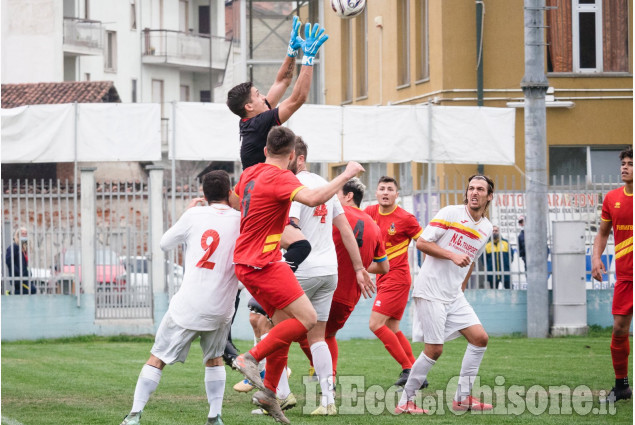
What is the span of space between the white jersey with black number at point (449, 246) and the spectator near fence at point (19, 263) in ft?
33.1

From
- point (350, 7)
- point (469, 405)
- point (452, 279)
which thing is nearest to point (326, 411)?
point (469, 405)

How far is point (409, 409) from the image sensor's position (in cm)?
955

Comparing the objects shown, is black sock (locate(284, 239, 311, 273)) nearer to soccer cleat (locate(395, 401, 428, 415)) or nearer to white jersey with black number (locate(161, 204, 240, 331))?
white jersey with black number (locate(161, 204, 240, 331))

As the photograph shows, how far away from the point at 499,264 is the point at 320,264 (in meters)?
10.3

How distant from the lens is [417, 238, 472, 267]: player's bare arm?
9711 millimetres

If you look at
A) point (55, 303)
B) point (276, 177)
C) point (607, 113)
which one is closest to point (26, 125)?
point (55, 303)

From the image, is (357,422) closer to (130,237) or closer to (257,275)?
(257,275)

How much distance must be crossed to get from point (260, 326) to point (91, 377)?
3.00 meters

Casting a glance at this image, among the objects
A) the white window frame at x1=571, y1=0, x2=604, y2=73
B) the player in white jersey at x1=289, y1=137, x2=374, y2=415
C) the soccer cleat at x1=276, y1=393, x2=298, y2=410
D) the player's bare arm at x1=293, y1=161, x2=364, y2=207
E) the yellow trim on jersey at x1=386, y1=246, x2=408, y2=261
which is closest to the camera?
the player's bare arm at x1=293, y1=161, x2=364, y2=207

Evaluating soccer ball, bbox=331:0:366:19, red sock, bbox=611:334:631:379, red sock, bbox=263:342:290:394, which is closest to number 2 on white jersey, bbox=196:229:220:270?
red sock, bbox=263:342:290:394

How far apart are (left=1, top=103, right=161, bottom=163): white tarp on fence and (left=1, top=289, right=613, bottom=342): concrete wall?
2389mm

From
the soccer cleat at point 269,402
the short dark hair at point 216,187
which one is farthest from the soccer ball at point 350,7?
the soccer cleat at point 269,402

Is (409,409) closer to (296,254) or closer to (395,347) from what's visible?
(296,254)

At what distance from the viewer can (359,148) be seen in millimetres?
19609
